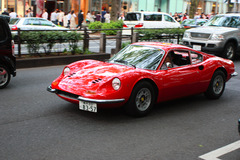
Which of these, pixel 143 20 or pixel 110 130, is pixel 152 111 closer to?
pixel 110 130

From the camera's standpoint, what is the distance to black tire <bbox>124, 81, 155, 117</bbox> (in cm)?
591

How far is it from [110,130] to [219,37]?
10039 millimetres

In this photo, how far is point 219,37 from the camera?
1414cm

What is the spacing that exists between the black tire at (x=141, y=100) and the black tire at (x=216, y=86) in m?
1.95

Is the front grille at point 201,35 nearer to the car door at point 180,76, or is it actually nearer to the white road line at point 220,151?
the car door at point 180,76

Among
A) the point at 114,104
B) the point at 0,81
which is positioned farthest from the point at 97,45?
the point at 114,104

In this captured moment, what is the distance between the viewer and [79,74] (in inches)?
247

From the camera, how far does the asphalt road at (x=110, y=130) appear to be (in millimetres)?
4523

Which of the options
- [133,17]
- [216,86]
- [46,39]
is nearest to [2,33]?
[46,39]

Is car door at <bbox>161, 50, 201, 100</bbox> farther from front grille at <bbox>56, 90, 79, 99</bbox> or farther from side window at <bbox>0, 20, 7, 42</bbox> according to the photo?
side window at <bbox>0, 20, 7, 42</bbox>

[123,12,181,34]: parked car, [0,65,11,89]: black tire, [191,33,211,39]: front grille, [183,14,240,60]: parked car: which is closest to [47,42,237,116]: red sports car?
[0,65,11,89]: black tire

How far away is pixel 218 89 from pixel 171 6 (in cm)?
4058

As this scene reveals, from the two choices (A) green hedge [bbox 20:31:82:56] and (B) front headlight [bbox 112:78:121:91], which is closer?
(B) front headlight [bbox 112:78:121:91]

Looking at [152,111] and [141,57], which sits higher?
[141,57]
